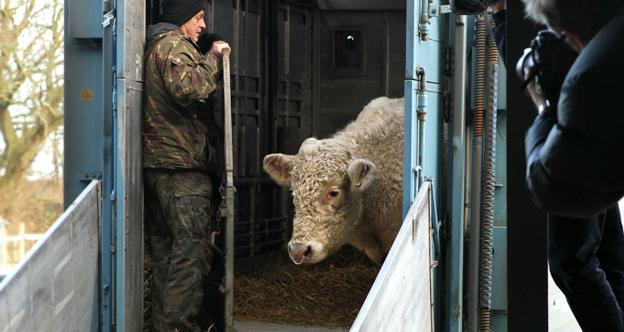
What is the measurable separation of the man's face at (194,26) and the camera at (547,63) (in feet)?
13.5

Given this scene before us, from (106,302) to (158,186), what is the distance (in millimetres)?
779

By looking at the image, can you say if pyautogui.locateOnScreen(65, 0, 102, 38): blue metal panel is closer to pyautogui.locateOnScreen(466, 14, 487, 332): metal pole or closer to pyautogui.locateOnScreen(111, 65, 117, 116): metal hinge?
pyautogui.locateOnScreen(111, 65, 117, 116): metal hinge

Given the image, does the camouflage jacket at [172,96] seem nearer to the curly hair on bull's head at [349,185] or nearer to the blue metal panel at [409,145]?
the curly hair on bull's head at [349,185]

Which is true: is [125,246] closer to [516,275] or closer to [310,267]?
[310,267]

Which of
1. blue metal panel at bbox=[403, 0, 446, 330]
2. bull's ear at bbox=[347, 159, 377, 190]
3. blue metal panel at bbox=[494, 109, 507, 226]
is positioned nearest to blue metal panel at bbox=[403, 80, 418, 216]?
blue metal panel at bbox=[403, 0, 446, 330]

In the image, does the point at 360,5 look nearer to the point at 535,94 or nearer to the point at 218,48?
the point at 218,48

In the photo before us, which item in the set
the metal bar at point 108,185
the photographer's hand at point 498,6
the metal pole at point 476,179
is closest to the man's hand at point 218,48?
the metal bar at point 108,185

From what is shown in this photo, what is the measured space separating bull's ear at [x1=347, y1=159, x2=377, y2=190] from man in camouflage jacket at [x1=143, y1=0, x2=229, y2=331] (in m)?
0.91

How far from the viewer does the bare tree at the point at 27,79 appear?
1991cm

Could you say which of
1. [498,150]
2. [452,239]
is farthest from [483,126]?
[452,239]

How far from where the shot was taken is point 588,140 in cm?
222

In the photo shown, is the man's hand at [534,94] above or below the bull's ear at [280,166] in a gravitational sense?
above

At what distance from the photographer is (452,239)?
20.6 feet

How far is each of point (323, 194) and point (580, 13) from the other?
3848mm
